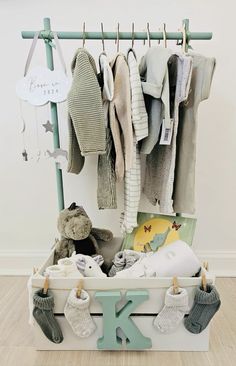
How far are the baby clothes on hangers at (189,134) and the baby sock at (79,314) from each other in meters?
0.51

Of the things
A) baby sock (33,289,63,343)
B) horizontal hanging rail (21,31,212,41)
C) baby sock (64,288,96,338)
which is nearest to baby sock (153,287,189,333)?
baby sock (64,288,96,338)

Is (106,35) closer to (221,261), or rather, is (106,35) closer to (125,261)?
(125,261)

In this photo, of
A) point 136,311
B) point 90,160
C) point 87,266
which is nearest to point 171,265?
point 136,311

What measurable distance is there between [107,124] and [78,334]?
72 centimetres

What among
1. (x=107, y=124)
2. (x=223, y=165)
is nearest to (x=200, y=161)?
(x=223, y=165)

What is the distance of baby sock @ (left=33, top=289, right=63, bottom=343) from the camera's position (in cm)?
95

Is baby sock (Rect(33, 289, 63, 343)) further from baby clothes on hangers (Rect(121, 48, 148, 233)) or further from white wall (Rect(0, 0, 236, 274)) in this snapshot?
white wall (Rect(0, 0, 236, 274))

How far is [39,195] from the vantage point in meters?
1.65

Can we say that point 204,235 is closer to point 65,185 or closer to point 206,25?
point 65,185

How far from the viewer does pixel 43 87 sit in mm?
1159

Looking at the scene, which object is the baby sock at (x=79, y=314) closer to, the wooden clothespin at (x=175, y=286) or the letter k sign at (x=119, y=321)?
the letter k sign at (x=119, y=321)

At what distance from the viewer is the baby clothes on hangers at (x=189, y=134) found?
1094mm

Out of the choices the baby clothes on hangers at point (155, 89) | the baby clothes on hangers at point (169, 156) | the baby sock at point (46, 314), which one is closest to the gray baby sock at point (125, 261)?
the baby clothes on hangers at point (169, 156)

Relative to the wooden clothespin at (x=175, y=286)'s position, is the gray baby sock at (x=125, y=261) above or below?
below
